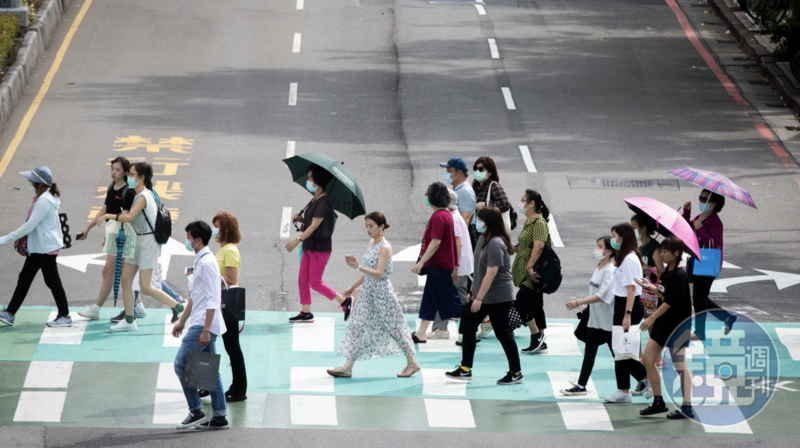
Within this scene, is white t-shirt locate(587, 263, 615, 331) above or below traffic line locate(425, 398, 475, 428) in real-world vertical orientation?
above

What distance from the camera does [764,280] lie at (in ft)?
44.3

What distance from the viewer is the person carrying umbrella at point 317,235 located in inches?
456

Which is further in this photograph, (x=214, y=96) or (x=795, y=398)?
(x=214, y=96)

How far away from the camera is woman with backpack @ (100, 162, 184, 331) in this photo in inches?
428

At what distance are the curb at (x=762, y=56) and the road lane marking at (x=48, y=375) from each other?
15.7 meters

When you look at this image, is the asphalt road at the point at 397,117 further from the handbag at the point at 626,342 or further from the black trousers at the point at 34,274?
the handbag at the point at 626,342

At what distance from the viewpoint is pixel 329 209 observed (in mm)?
11641

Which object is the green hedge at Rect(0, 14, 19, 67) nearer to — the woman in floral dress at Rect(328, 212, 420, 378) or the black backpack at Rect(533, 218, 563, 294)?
the woman in floral dress at Rect(328, 212, 420, 378)

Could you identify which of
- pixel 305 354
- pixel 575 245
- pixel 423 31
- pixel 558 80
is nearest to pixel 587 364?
pixel 305 354

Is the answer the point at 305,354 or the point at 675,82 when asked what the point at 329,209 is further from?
the point at 675,82

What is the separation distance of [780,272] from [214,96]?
448 inches

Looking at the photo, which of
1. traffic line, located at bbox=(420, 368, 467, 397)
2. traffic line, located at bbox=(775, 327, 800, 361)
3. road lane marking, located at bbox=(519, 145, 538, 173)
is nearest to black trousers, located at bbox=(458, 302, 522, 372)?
traffic line, located at bbox=(420, 368, 467, 397)

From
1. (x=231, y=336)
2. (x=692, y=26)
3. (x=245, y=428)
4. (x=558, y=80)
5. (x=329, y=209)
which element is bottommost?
(x=245, y=428)

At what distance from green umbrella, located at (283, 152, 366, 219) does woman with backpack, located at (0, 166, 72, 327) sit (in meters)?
2.79
